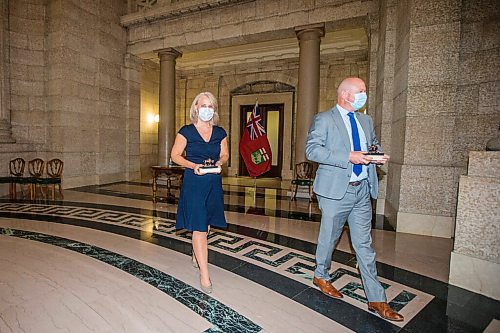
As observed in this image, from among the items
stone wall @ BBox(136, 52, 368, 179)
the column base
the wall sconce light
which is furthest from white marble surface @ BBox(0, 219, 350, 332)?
the wall sconce light

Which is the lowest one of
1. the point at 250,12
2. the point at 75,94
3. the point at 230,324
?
the point at 230,324

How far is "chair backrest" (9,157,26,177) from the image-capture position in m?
6.12

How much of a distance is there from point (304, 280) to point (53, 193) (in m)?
5.73

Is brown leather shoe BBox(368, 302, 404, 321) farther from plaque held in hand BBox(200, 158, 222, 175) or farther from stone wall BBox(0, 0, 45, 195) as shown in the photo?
stone wall BBox(0, 0, 45, 195)

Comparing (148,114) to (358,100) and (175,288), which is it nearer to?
(175,288)

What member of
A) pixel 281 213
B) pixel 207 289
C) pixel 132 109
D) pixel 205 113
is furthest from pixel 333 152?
pixel 132 109

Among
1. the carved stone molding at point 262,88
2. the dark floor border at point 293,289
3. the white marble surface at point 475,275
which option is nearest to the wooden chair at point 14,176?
the dark floor border at point 293,289

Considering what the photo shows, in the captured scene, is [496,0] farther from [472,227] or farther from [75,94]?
[75,94]

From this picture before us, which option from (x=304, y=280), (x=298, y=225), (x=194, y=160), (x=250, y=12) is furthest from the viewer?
(x=250, y=12)

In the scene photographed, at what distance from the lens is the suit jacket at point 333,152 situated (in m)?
1.90

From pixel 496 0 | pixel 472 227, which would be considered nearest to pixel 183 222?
pixel 472 227

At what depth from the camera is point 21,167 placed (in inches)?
252

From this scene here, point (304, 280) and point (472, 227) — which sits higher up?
point (472, 227)

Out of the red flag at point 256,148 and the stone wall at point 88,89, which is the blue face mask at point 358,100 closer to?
the red flag at point 256,148
